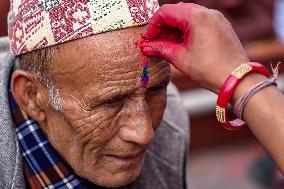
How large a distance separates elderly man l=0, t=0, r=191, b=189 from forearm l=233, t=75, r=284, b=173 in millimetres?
518

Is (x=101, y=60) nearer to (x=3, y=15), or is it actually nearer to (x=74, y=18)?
(x=74, y=18)

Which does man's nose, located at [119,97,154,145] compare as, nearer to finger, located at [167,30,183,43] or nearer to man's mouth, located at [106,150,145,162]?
man's mouth, located at [106,150,145,162]

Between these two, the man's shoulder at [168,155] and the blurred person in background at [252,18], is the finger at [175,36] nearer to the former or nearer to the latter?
the man's shoulder at [168,155]

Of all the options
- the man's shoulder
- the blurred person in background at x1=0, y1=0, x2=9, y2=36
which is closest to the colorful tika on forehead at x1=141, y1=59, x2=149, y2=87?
the man's shoulder

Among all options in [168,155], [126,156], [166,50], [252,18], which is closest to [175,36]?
[166,50]

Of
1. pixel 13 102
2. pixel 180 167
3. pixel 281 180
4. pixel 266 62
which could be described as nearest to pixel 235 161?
pixel 266 62

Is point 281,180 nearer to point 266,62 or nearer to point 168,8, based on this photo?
point 168,8

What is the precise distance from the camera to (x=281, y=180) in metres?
3.09

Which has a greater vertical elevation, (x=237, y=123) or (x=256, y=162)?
(x=237, y=123)

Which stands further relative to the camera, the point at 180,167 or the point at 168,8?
the point at 180,167

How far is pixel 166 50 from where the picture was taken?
1729mm

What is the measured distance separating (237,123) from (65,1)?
777 mm

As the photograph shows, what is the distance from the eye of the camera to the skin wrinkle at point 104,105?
6.27 feet

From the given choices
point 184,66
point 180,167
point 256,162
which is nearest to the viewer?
point 184,66
